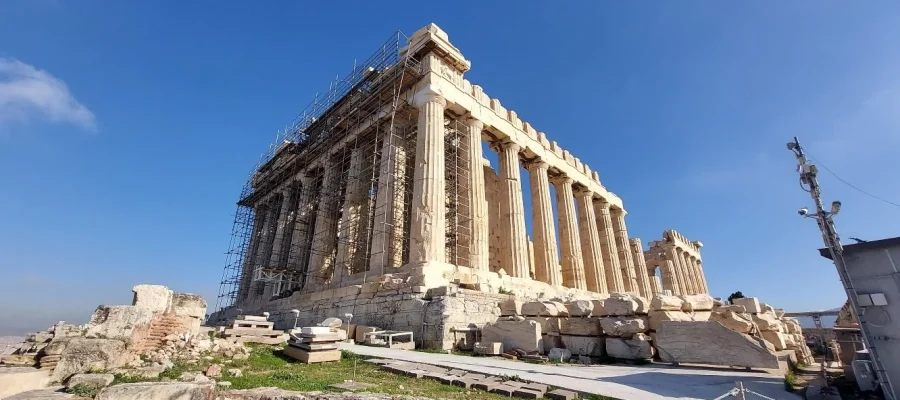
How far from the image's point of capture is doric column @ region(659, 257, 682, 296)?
38.1 m

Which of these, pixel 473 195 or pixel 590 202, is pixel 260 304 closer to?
pixel 473 195

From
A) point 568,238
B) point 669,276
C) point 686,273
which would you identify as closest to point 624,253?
point 568,238

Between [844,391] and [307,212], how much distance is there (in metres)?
25.7

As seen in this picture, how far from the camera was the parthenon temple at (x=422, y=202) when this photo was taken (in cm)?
1662

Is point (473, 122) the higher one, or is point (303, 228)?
point (473, 122)

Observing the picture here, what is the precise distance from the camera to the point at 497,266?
80.4ft

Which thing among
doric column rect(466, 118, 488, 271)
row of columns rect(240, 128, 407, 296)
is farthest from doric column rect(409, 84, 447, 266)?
doric column rect(466, 118, 488, 271)

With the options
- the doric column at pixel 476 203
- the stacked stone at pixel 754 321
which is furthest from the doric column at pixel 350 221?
the stacked stone at pixel 754 321

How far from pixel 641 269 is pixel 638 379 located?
31.0 meters

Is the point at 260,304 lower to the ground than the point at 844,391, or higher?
higher

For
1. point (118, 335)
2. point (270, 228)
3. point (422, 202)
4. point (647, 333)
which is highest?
point (270, 228)

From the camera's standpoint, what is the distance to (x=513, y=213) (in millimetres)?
20141

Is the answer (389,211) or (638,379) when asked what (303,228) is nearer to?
(389,211)

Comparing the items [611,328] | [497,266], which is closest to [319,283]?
[497,266]
